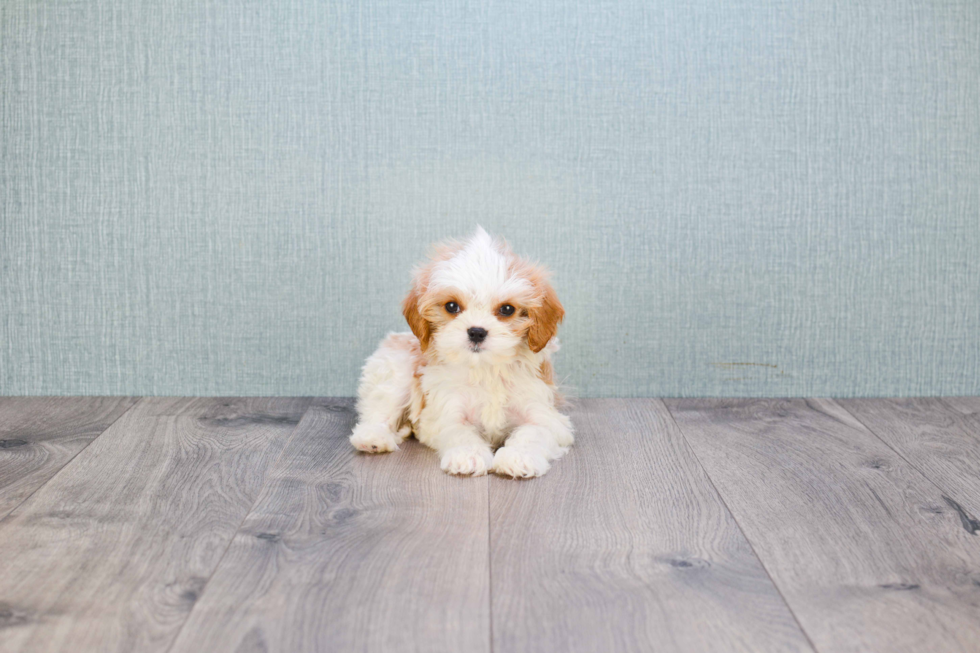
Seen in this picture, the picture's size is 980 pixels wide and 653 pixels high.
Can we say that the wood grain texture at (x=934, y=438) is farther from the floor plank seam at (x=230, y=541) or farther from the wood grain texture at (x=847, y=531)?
the floor plank seam at (x=230, y=541)

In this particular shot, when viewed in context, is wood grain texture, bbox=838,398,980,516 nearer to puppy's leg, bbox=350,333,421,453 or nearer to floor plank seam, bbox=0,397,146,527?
puppy's leg, bbox=350,333,421,453

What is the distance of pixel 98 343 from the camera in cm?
230

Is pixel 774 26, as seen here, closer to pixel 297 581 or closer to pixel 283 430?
pixel 283 430

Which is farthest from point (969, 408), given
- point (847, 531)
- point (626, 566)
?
point (626, 566)

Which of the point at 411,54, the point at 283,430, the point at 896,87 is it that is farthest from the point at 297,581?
the point at 896,87

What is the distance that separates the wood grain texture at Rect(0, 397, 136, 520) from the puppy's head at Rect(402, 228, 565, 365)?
82cm

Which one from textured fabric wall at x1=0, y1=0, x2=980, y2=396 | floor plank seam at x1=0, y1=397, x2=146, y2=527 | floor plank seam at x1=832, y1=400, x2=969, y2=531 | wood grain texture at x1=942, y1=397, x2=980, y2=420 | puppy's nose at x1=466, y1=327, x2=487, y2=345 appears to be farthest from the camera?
textured fabric wall at x1=0, y1=0, x2=980, y2=396

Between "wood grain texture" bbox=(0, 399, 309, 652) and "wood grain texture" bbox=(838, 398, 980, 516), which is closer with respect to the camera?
"wood grain texture" bbox=(0, 399, 309, 652)

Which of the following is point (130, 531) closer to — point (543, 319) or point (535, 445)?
point (535, 445)

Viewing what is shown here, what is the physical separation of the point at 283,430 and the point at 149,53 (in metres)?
1.10

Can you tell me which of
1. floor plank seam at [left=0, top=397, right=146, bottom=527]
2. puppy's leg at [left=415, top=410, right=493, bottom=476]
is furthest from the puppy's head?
floor plank seam at [left=0, top=397, right=146, bottom=527]

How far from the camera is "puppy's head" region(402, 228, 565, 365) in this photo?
1.69 m

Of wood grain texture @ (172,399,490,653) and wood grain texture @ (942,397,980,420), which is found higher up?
wood grain texture @ (942,397,980,420)

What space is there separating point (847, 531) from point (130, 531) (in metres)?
1.21
